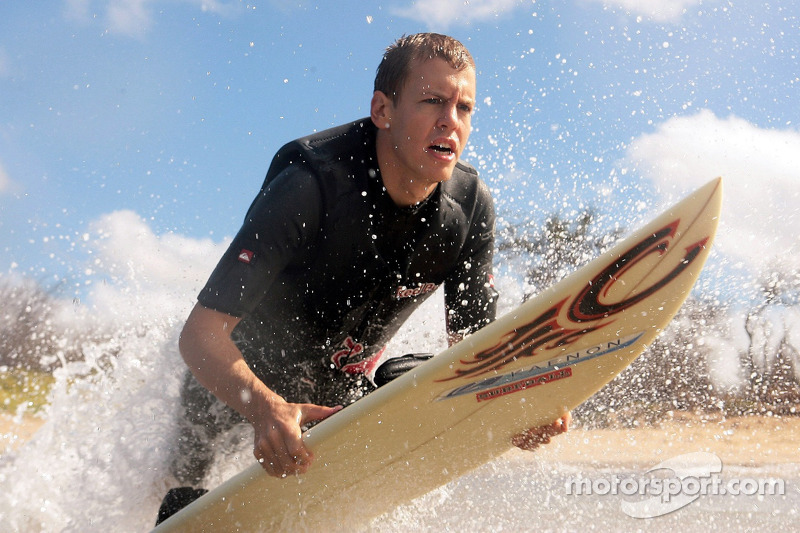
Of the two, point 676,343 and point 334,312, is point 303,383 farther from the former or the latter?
point 676,343

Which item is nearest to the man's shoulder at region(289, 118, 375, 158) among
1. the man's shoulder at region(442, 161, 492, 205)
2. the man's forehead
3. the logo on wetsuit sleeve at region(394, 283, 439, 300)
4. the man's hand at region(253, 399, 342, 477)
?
the man's forehead

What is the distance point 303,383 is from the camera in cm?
316

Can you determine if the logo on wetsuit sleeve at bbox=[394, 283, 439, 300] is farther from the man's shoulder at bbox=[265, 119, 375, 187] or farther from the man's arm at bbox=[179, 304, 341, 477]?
the man's arm at bbox=[179, 304, 341, 477]

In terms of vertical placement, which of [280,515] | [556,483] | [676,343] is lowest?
[676,343]

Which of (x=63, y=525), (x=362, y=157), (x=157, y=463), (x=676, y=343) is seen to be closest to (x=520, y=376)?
(x=362, y=157)

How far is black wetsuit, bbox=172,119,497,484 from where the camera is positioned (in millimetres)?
2619

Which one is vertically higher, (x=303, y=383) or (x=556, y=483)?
(x=303, y=383)

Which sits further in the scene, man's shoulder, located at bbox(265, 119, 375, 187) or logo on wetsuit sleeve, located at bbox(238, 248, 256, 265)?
man's shoulder, located at bbox(265, 119, 375, 187)

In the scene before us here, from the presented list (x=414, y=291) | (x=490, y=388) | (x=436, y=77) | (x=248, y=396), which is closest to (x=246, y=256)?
(x=248, y=396)

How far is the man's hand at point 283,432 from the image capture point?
222cm

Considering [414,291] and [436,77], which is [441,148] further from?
[414,291]

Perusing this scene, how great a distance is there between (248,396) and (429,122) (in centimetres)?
134

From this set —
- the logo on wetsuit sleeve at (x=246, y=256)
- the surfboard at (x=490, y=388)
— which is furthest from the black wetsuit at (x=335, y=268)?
the surfboard at (x=490, y=388)

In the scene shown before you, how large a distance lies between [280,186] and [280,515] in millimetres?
1444
